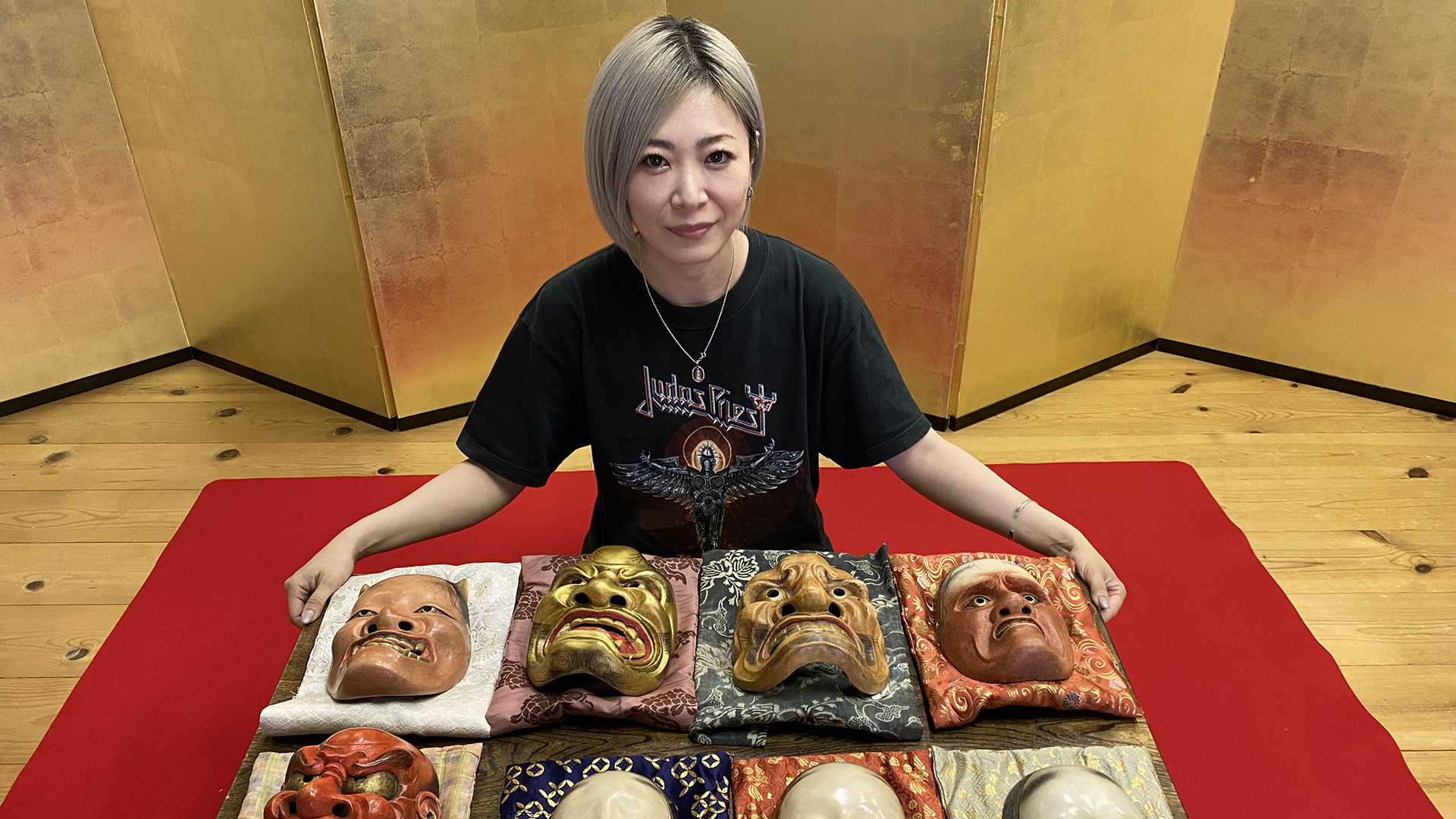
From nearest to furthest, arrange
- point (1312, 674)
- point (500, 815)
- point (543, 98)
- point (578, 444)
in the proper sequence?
point (500, 815) → point (578, 444) → point (1312, 674) → point (543, 98)

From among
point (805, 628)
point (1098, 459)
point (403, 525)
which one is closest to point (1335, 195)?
point (1098, 459)

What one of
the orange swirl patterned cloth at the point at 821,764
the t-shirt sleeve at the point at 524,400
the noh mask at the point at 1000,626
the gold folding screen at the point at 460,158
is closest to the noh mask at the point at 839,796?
the orange swirl patterned cloth at the point at 821,764

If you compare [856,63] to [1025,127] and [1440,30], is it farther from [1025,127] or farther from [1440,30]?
[1440,30]

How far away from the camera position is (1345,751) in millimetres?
1990

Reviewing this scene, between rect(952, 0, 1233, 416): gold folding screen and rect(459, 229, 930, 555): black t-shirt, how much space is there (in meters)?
1.60

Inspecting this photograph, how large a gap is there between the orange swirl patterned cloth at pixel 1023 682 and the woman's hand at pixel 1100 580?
0.07ft

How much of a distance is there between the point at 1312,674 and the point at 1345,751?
0.70ft

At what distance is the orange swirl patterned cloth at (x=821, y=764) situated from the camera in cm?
120

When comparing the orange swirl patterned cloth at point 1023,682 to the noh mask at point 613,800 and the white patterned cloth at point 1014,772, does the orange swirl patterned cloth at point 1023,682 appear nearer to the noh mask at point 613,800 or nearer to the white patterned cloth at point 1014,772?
the white patterned cloth at point 1014,772

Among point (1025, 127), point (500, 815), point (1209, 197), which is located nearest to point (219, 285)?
point (1025, 127)

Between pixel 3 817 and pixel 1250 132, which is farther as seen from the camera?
pixel 1250 132

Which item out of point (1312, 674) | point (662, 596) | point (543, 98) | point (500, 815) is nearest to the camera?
point (500, 815)

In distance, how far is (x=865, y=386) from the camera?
5.52 feet

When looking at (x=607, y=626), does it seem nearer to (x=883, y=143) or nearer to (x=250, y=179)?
(x=883, y=143)
